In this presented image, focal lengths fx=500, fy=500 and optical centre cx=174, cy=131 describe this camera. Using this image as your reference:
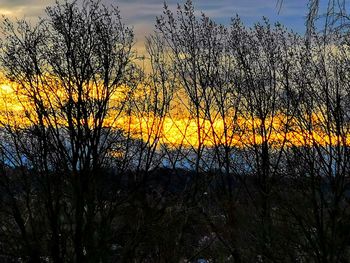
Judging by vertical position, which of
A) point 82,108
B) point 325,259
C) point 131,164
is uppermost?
point 82,108

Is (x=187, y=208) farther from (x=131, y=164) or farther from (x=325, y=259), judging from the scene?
(x=325, y=259)

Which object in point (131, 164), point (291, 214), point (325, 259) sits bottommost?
point (325, 259)

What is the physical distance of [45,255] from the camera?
17312 millimetres

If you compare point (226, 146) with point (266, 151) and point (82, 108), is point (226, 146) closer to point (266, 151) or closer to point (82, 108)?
point (266, 151)

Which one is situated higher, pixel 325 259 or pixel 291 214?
pixel 291 214

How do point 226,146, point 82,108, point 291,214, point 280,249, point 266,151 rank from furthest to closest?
point 226,146 < point 266,151 < point 82,108 < point 280,249 < point 291,214

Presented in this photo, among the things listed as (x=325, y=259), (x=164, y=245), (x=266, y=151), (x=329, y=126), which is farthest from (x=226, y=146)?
(x=325, y=259)

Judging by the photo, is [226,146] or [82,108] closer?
[82,108]

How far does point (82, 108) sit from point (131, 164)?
4929 millimetres

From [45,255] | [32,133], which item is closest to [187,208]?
[45,255]

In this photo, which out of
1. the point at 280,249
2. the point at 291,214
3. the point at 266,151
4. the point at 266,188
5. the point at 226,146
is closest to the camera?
the point at 291,214

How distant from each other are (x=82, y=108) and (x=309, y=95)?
7.57 meters

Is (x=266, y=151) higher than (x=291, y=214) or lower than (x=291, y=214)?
higher

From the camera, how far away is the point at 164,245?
17.2 metres
